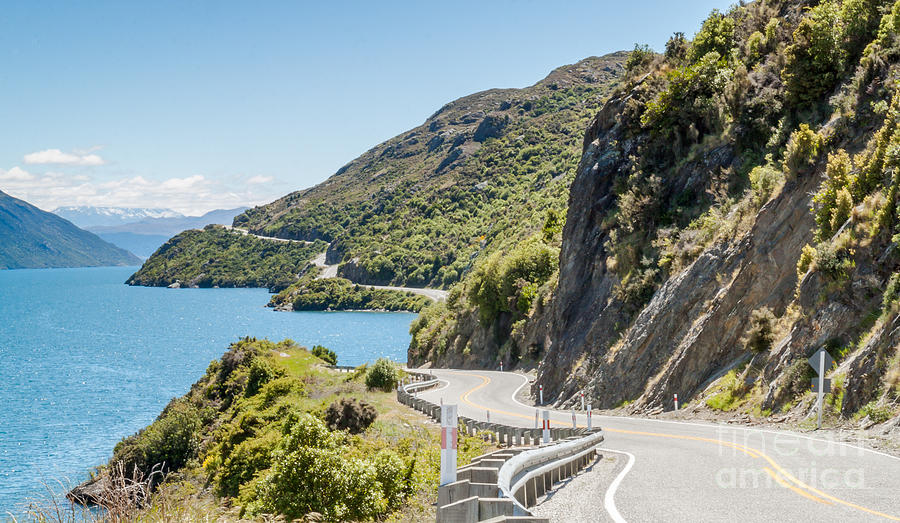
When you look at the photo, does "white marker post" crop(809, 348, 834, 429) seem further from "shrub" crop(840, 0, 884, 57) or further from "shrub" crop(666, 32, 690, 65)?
"shrub" crop(666, 32, 690, 65)

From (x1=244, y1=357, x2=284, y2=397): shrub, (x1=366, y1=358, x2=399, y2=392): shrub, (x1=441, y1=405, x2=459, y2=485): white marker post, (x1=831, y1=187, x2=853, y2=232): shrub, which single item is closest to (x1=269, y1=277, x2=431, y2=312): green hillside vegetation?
(x1=244, y1=357, x2=284, y2=397): shrub

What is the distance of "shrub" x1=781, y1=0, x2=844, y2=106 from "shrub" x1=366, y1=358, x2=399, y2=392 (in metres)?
25.8

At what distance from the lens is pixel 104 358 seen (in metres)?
94.2

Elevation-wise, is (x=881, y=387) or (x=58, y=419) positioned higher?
(x=881, y=387)

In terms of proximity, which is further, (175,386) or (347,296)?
(347,296)

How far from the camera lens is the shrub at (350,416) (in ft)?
85.4

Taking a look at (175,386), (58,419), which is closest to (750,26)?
(58,419)

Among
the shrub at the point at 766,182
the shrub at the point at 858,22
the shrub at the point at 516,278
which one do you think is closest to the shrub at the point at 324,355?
the shrub at the point at 516,278

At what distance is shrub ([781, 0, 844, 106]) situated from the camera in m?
24.5

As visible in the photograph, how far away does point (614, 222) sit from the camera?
3312 centimetres

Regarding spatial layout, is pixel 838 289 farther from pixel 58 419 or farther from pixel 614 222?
pixel 58 419

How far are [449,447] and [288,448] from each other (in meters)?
5.96

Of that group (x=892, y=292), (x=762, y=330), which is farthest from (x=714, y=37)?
(x=892, y=292)

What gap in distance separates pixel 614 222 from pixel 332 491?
24.2 m
